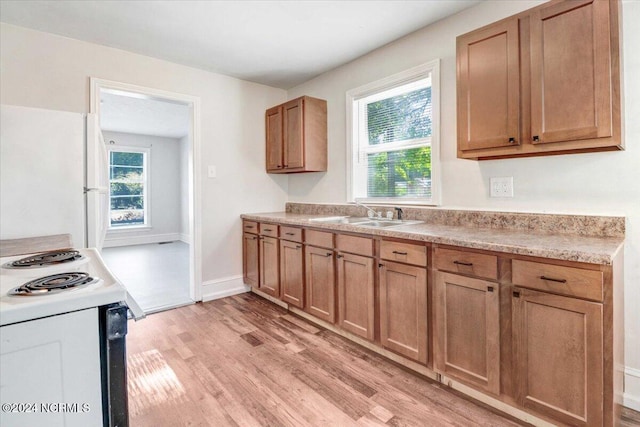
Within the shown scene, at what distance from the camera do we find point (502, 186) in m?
2.11

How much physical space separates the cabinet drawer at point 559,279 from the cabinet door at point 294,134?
7.59 ft

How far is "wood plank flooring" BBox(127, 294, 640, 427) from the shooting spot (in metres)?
1.63

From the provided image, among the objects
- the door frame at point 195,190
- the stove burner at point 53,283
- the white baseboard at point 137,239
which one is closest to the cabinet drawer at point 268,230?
the door frame at point 195,190

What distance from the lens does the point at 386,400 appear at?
1.76 m

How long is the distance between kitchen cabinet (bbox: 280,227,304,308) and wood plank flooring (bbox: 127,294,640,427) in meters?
0.28

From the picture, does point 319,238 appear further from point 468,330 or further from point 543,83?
point 543,83

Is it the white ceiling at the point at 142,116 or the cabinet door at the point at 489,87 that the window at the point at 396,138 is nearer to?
the cabinet door at the point at 489,87

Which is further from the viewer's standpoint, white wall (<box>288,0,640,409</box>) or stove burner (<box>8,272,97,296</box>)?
white wall (<box>288,0,640,409</box>)

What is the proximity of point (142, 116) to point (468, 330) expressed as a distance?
594 centimetres

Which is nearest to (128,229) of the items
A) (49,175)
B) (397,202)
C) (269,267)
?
(269,267)

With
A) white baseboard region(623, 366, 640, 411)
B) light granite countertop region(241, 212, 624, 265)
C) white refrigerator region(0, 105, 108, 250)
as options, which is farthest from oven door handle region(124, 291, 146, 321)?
white baseboard region(623, 366, 640, 411)

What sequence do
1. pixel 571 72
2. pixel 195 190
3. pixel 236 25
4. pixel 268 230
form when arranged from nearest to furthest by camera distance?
pixel 571 72 → pixel 236 25 → pixel 268 230 → pixel 195 190

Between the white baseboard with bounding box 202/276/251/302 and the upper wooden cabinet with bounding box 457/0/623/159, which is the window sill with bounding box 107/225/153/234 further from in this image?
the upper wooden cabinet with bounding box 457/0/623/159

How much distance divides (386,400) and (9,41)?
3.67 meters
